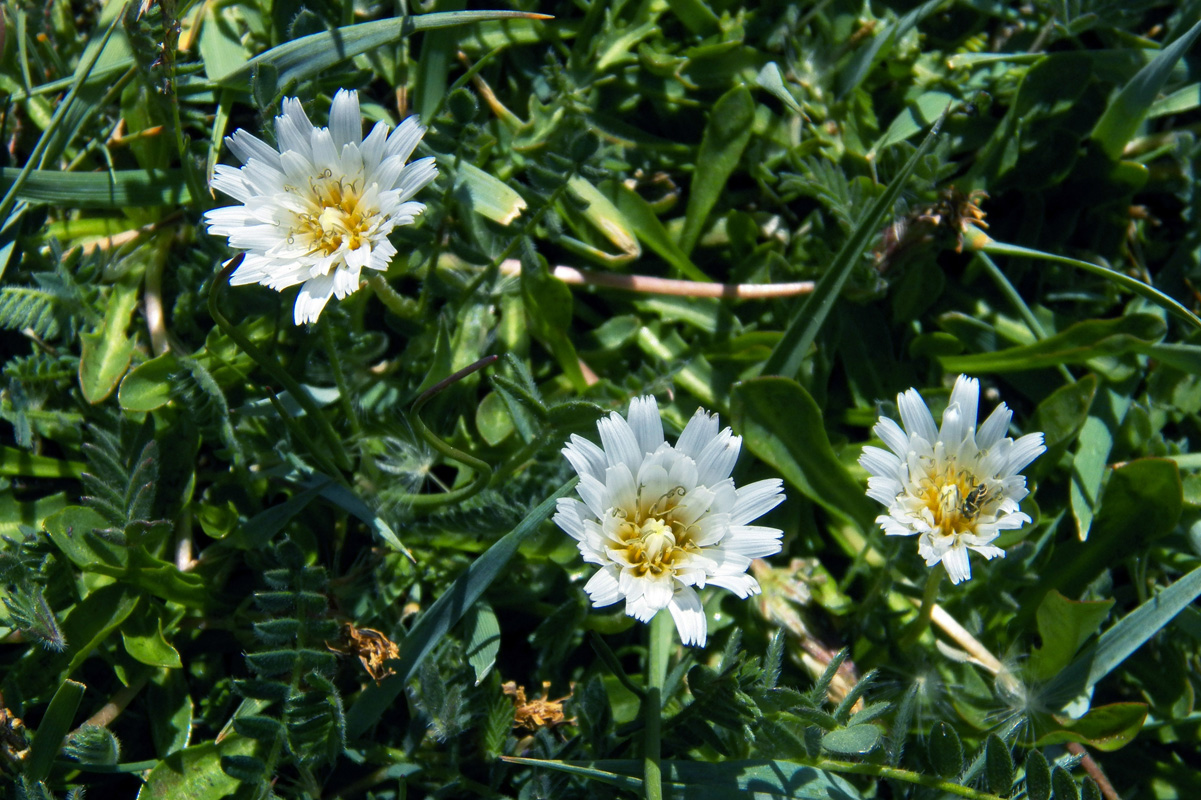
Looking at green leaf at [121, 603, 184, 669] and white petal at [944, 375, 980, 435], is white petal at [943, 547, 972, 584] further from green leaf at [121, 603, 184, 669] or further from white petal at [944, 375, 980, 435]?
green leaf at [121, 603, 184, 669]

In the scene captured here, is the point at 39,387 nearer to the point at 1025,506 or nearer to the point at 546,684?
the point at 546,684

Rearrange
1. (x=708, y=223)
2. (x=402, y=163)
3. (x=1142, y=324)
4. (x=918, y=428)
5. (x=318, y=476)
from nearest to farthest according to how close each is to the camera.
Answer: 1. (x=402, y=163)
2. (x=918, y=428)
3. (x=318, y=476)
4. (x=1142, y=324)
5. (x=708, y=223)

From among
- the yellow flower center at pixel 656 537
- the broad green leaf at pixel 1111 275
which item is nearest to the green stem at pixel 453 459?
the yellow flower center at pixel 656 537

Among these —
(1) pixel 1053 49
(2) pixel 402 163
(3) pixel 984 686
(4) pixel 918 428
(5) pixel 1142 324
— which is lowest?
(3) pixel 984 686

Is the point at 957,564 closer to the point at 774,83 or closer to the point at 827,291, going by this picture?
the point at 827,291

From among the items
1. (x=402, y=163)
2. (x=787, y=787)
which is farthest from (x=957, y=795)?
(x=402, y=163)

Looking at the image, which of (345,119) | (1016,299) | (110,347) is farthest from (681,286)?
(110,347)
